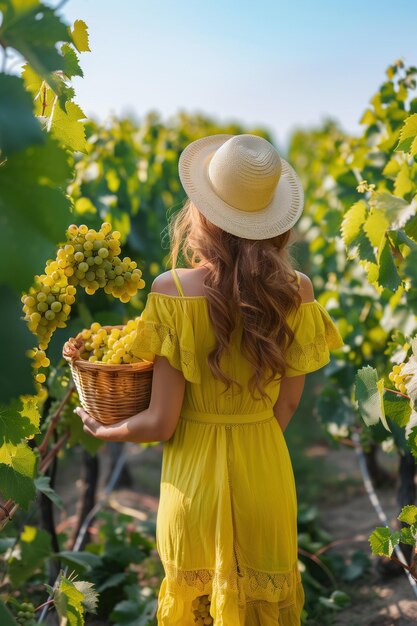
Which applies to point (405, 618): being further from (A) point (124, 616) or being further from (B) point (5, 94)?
(B) point (5, 94)

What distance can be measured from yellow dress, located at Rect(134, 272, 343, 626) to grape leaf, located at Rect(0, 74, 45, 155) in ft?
2.36

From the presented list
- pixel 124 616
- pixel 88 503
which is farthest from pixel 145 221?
pixel 124 616

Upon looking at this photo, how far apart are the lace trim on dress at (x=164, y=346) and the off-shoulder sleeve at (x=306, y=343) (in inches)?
13.0

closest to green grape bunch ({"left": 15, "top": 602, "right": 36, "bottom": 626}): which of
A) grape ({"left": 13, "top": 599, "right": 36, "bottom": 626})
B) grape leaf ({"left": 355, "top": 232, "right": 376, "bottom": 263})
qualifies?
grape ({"left": 13, "top": 599, "right": 36, "bottom": 626})

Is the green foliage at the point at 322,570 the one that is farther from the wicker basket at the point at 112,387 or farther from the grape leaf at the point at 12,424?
the grape leaf at the point at 12,424

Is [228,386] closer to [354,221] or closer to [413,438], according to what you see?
[413,438]

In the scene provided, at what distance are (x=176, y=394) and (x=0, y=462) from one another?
1.71ft

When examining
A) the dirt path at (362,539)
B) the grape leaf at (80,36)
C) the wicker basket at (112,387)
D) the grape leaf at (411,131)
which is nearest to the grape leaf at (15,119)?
the grape leaf at (80,36)

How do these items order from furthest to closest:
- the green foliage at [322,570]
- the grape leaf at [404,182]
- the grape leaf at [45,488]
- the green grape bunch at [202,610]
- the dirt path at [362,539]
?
1. the green foliage at [322,570]
2. the dirt path at [362,539]
3. the grape leaf at [404,182]
4. the grape leaf at [45,488]
5. the green grape bunch at [202,610]

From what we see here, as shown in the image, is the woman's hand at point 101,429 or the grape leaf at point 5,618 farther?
the woman's hand at point 101,429

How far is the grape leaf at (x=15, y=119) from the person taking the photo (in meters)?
1.26

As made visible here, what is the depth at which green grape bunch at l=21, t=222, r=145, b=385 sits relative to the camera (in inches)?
69.6

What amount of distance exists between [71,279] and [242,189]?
0.53 meters

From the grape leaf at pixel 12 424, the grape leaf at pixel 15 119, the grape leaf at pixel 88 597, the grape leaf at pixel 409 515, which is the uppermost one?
the grape leaf at pixel 15 119
